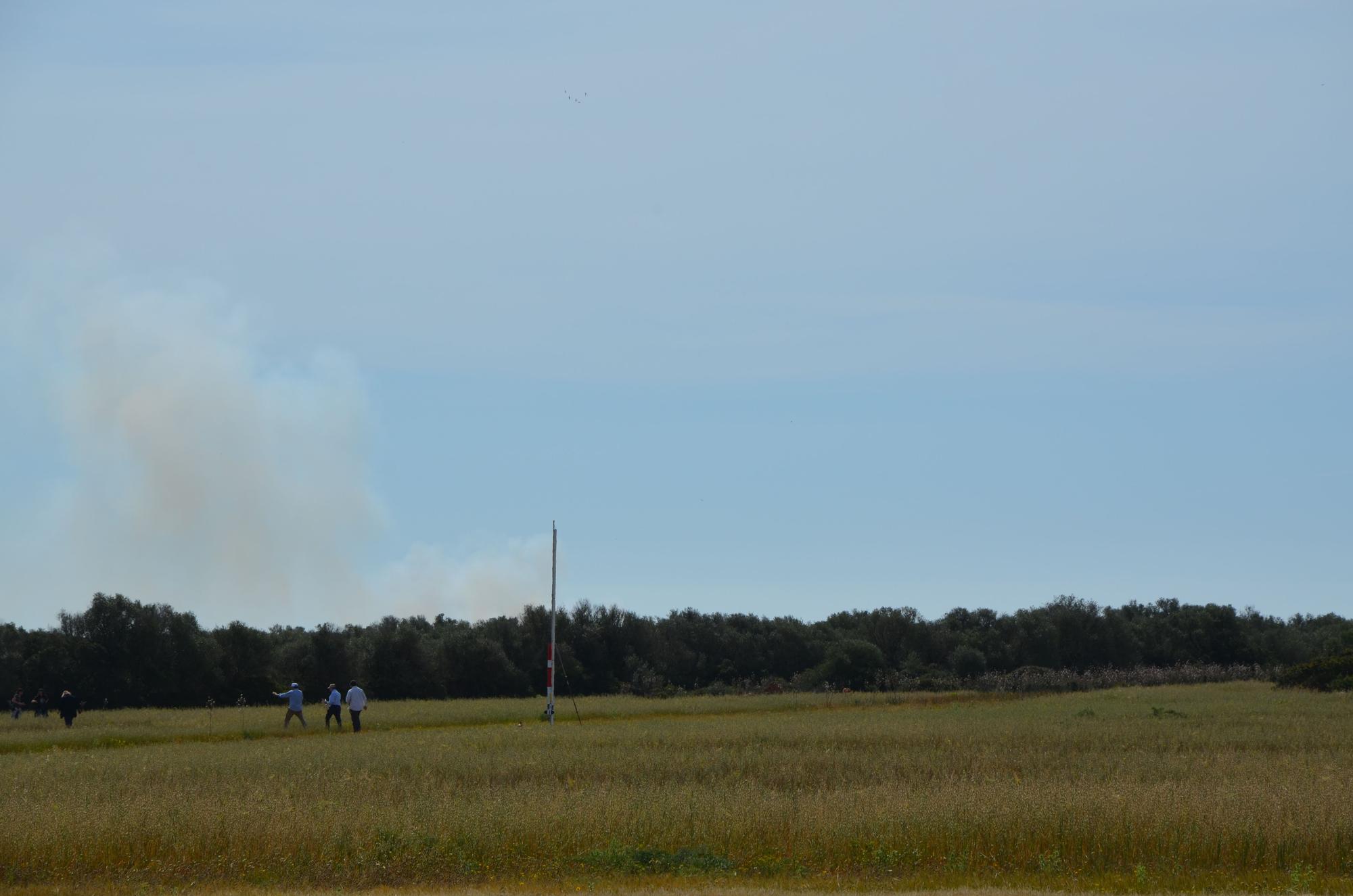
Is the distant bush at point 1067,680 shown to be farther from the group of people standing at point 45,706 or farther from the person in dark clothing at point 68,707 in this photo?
the person in dark clothing at point 68,707

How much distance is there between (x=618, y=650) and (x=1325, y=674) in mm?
43744

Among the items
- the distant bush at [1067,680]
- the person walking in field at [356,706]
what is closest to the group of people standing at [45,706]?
the person walking in field at [356,706]

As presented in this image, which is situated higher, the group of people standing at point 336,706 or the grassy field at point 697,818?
the group of people standing at point 336,706

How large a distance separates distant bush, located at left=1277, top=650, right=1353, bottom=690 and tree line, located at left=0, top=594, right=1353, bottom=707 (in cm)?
349

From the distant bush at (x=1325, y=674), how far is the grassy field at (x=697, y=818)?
30154 millimetres

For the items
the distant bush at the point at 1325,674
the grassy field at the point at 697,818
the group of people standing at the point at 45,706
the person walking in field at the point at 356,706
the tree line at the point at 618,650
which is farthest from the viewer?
the tree line at the point at 618,650

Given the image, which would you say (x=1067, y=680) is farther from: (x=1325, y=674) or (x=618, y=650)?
(x=618, y=650)

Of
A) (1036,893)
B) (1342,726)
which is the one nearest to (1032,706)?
(1342,726)

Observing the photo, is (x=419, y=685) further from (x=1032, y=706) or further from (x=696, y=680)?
(x=1032, y=706)

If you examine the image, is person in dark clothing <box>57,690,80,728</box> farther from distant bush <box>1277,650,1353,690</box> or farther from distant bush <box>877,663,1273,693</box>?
distant bush <box>1277,650,1353,690</box>

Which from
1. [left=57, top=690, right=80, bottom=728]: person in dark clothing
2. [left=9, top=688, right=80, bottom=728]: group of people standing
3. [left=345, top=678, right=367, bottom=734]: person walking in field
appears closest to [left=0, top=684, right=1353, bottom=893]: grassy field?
[left=345, top=678, right=367, bottom=734]: person walking in field

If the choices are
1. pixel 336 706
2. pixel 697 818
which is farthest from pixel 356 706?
pixel 697 818

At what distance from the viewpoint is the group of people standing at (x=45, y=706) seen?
38.4 meters

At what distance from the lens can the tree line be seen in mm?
63188
